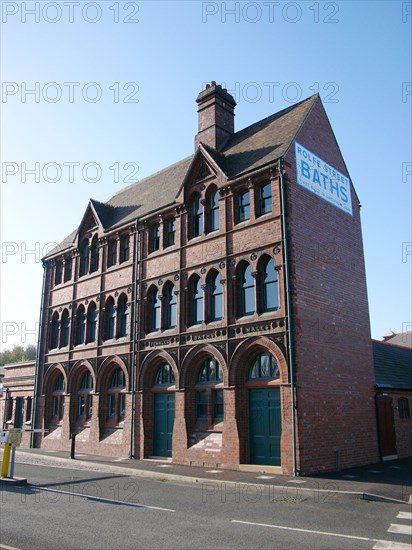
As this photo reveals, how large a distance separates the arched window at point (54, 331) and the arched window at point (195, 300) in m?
11.8

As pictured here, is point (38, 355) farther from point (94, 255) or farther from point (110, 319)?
point (94, 255)

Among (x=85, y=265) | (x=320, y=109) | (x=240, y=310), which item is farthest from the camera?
(x=85, y=265)

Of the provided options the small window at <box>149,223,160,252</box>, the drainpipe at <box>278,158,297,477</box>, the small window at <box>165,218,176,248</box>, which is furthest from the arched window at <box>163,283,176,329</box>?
the drainpipe at <box>278,158,297,477</box>

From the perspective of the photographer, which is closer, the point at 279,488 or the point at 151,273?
the point at 279,488

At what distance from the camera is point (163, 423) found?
21.7 metres

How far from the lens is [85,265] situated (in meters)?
29.0

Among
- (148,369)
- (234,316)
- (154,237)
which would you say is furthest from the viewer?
(154,237)

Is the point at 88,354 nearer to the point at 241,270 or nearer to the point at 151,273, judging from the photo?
the point at 151,273

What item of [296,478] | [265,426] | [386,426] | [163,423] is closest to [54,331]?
[163,423]

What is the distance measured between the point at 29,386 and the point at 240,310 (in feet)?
59.4

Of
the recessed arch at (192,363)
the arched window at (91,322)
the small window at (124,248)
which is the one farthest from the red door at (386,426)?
the arched window at (91,322)

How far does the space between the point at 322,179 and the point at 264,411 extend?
1032cm

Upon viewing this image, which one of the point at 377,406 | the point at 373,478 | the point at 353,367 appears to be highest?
the point at 353,367

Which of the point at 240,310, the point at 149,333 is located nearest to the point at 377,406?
the point at 240,310
